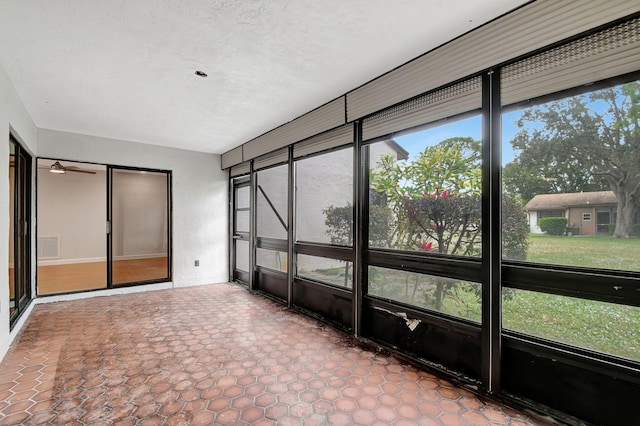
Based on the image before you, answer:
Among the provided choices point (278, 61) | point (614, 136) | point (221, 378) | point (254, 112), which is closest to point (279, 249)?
point (254, 112)

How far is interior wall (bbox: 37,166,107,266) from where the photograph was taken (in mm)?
7445

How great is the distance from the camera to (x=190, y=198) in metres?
5.78

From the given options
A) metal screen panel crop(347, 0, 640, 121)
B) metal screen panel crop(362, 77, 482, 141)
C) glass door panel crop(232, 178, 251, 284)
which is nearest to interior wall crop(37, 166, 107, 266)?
glass door panel crop(232, 178, 251, 284)

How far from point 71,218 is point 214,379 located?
316 inches

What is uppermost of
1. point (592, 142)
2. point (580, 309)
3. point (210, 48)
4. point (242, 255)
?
point (210, 48)

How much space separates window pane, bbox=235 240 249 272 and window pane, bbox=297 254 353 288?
74.0 inches

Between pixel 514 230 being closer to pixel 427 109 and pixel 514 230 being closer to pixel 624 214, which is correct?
pixel 624 214

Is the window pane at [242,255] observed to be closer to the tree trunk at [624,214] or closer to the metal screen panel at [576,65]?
the metal screen panel at [576,65]

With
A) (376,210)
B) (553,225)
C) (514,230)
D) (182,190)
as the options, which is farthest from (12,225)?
(553,225)

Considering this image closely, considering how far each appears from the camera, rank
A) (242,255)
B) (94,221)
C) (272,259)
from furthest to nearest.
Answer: (94,221) → (242,255) → (272,259)

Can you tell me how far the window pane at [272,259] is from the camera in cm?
458

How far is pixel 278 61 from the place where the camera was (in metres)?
2.59

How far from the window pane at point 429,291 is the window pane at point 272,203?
1957 mm

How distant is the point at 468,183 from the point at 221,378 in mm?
2585
